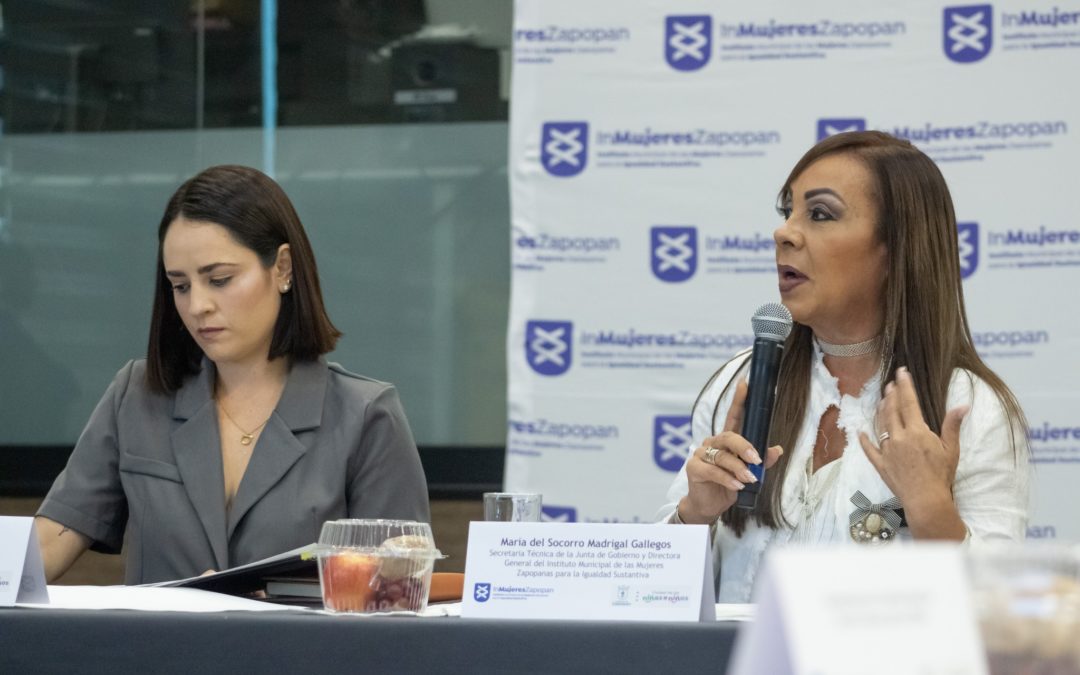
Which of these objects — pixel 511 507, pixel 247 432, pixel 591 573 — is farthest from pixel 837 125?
pixel 591 573

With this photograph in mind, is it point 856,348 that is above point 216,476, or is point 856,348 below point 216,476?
above

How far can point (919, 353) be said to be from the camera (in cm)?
201

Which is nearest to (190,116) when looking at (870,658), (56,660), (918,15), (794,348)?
(918,15)

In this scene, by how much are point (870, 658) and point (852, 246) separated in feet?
5.16

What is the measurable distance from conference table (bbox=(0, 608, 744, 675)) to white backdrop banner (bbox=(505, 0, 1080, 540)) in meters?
2.58

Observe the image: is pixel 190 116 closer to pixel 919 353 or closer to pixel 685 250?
pixel 685 250

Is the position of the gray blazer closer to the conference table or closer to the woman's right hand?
the woman's right hand

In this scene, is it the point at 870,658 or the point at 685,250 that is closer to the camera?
the point at 870,658

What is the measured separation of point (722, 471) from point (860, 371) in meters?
0.48

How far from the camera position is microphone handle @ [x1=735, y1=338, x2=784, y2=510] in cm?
170

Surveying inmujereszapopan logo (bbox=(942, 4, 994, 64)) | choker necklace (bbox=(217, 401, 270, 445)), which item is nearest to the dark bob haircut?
choker necklace (bbox=(217, 401, 270, 445))

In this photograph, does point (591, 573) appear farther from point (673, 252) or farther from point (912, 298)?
point (673, 252)

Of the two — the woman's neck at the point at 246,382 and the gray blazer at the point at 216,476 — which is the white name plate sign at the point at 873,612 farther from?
the woman's neck at the point at 246,382

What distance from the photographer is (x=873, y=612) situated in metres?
0.52
